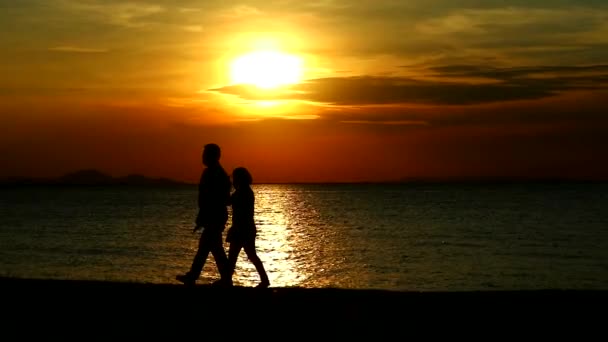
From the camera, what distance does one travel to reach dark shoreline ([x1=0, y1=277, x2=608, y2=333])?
31.3ft

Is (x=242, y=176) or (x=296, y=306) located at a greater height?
(x=242, y=176)

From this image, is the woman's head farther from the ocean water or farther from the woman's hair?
the ocean water

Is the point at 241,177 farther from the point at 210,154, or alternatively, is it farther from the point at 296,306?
the point at 296,306

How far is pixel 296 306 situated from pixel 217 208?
2.35 meters

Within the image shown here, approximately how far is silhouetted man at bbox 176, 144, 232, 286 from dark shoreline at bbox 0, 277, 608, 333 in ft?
Answer: 2.01

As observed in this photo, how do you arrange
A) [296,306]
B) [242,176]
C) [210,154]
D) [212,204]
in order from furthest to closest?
1. [242,176]
2. [212,204]
3. [210,154]
4. [296,306]

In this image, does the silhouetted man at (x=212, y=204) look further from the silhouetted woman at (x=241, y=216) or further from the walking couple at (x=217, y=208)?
the silhouetted woman at (x=241, y=216)

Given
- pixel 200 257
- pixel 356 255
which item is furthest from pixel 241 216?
pixel 356 255

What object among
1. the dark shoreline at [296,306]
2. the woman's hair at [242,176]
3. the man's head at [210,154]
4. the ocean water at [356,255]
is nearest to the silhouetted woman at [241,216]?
the woman's hair at [242,176]

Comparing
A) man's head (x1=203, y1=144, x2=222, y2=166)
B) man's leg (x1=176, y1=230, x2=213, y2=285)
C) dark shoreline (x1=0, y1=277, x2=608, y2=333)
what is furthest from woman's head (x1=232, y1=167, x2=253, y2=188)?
dark shoreline (x1=0, y1=277, x2=608, y2=333)

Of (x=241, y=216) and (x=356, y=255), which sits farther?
(x=356, y=255)

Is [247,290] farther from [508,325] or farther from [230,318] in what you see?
[508,325]

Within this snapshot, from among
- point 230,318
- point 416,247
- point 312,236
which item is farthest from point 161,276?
point 312,236

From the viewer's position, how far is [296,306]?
34.3ft
